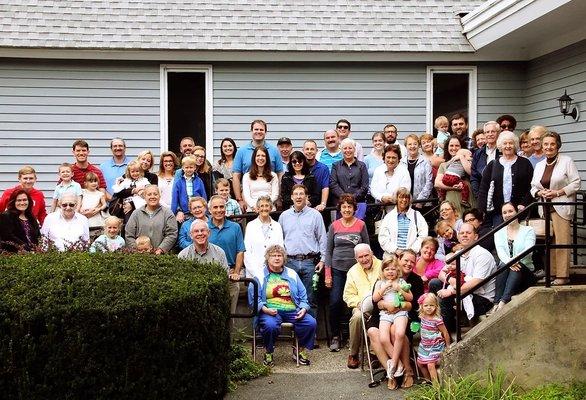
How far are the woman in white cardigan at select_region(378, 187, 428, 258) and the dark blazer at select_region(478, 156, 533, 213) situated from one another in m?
0.78

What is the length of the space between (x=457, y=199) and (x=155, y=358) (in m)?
5.13

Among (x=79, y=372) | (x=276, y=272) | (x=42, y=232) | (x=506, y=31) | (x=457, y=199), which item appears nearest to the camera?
(x=79, y=372)

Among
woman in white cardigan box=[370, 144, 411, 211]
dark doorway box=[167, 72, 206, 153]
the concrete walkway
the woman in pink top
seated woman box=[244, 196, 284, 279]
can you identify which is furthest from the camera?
dark doorway box=[167, 72, 206, 153]

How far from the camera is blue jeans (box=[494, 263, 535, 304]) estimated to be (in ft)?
23.9

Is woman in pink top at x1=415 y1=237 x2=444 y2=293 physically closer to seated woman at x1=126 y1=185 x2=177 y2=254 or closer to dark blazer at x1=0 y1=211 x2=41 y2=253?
Result: seated woman at x1=126 y1=185 x2=177 y2=254

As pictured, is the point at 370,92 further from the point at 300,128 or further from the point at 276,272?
the point at 276,272

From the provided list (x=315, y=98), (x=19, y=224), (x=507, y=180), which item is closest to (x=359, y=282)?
(x=507, y=180)

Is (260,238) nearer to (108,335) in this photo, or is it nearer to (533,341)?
(533,341)

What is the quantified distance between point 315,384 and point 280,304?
103 cm

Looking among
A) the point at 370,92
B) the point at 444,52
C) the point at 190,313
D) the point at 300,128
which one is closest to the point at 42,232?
the point at 190,313

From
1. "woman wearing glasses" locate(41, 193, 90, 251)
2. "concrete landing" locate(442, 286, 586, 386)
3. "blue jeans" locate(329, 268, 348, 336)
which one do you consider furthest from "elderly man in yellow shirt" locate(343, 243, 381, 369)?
"woman wearing glasses" locate(41, 193, 90, 251)

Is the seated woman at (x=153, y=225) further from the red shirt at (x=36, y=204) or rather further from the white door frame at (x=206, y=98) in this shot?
the white door frame at (x=206, y=98)

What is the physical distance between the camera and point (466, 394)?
6441 mm

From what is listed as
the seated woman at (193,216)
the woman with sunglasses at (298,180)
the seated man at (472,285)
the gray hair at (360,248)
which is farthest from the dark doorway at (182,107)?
the seated man at (472,285)
